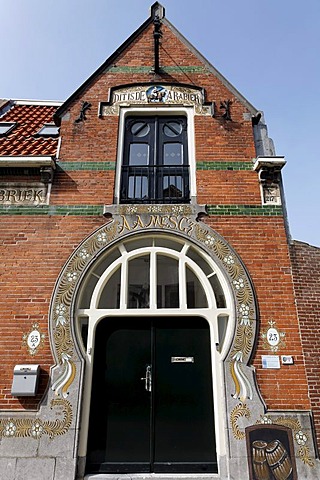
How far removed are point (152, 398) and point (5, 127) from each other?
26.2ft

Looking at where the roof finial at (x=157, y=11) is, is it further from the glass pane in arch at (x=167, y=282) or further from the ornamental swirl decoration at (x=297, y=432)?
the ornamental swirl decoration at (x=297, y=432)

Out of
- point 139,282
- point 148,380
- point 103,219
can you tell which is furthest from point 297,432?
point 103,219

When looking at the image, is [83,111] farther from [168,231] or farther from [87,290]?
[87,290]

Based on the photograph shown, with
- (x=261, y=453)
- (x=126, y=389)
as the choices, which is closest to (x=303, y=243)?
(x=261, y=453)

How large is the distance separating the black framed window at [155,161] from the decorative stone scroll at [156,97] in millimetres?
349

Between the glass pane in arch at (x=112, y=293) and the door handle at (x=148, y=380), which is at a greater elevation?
the glass pane in arch at (x=112, y=293)

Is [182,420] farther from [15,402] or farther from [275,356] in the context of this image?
[15,402]

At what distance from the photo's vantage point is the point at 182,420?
6086 mm

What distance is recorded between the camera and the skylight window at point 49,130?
29.1 feet

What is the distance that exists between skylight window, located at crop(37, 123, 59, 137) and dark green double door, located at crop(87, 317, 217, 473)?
16.4ft

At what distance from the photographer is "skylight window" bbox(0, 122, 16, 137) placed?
9.14 metres

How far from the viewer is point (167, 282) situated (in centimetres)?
688

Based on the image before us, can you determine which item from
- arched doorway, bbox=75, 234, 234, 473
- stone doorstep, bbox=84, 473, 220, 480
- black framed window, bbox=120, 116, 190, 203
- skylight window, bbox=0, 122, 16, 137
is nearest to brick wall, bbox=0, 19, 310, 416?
black framed window, bbox=120, 116, 190, 203

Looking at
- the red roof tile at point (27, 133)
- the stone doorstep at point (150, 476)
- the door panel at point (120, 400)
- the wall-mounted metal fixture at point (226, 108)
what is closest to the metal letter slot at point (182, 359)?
the door panel at point (120, 400)
